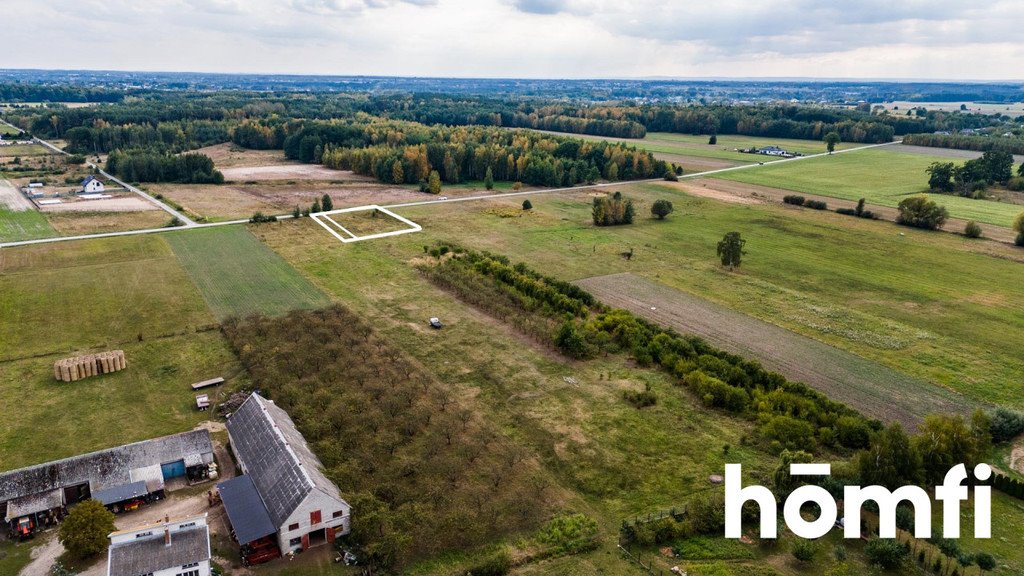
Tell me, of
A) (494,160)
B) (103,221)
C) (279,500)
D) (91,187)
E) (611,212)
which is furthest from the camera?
(494,160)

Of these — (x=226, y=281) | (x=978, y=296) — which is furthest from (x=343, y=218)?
(x=978, y=296)

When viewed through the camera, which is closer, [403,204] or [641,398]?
[641,398]

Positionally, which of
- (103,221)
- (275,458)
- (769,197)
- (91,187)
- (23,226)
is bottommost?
(275,458)

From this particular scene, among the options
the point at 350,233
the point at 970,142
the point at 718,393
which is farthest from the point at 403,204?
the point at 970,142

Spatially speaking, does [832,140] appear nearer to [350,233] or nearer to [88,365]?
[350,233]

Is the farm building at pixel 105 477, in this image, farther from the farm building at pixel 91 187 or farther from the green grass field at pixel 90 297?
the farm building at pixel 91 187

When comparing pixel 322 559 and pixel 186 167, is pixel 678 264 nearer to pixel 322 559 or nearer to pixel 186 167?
pixel 322 559

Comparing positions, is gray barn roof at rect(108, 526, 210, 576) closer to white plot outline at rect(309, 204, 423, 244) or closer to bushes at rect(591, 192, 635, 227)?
white plot outline at rect(309, 204, 423, 244)

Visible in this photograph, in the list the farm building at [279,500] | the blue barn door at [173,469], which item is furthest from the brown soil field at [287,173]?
the farm building at [279,500]
